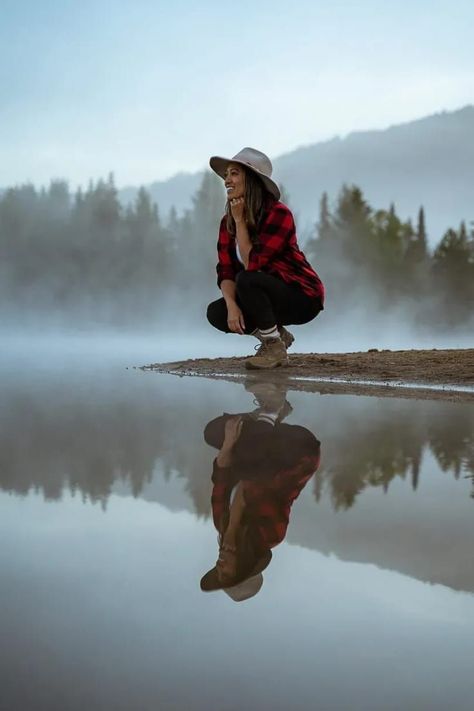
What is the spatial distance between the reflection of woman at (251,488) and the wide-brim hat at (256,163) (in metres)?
1.87

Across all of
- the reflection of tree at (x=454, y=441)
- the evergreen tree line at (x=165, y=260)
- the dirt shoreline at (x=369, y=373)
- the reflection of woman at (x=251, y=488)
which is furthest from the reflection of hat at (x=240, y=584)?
the evergreen tree line at (x=165, y=260)

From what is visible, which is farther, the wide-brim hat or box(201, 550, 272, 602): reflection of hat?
the wide-brim hat

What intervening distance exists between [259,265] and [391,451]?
93.8 inches

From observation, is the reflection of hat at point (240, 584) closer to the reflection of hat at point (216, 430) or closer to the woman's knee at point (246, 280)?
the reflection of hat at point (216, 430)

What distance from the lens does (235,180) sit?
392 cm

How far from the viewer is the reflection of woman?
91cm

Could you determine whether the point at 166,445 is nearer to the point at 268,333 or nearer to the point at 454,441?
the point at 454,441

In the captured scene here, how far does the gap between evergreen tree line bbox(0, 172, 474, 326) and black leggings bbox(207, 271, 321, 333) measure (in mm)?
26998

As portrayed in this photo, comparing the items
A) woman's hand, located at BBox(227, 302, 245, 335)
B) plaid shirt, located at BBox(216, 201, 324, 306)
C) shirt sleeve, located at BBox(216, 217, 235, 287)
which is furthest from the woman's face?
woman's hand, located at BBox(227, 302, 245, 335)

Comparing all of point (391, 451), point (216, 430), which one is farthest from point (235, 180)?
point (391, 451)

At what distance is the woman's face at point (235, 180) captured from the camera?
12.9ft

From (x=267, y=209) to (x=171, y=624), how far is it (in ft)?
11.2

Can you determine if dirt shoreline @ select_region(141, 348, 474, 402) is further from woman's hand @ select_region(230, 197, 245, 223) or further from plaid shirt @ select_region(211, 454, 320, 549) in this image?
plaid shirt @ select_region(211, 454, 320, 549)

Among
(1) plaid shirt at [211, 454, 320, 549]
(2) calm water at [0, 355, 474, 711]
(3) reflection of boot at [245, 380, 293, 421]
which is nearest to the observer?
(2) calm water at [0, 355, 474, 711]
